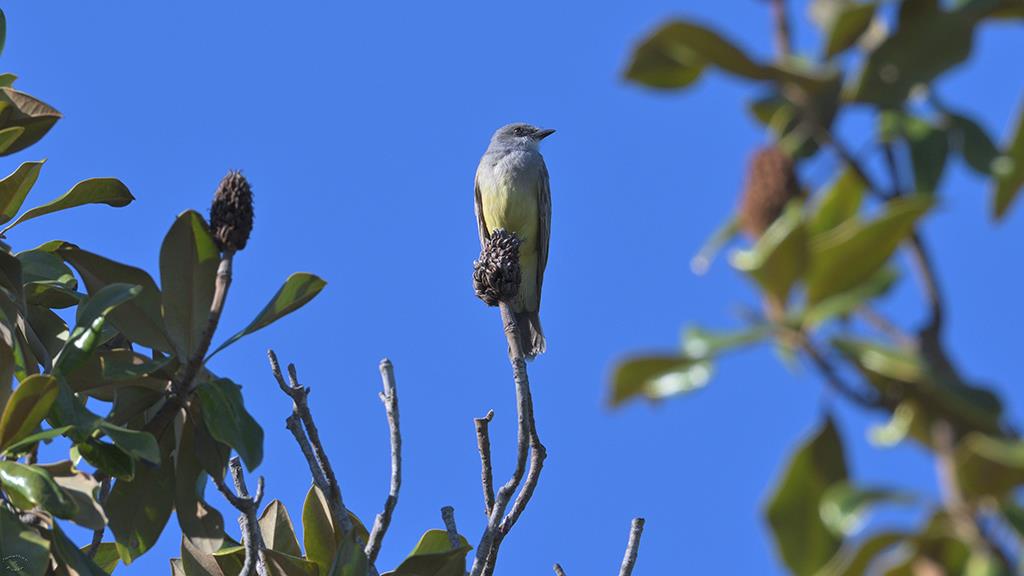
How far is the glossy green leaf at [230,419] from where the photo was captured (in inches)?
136

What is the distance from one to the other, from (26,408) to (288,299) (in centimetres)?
72

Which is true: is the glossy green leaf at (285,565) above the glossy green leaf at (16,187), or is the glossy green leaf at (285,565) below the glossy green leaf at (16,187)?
below

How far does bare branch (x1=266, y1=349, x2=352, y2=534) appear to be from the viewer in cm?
361

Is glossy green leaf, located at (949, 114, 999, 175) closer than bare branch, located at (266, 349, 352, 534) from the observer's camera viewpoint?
Yes

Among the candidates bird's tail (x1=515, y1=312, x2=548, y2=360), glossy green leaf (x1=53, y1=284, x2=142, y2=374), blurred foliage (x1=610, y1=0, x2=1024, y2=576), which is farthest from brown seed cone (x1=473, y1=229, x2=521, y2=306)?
bird's tail (x1=515, y1=312, x2=548, y2=360)

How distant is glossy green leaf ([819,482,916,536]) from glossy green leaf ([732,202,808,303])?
216 millimetres

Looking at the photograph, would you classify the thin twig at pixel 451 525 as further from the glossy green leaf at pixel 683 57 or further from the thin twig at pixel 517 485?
the glossy green leaf at pixel 683 57

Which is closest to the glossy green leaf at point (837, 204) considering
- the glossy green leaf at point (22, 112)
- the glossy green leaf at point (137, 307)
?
the glossy green leaf at point (137, 307)

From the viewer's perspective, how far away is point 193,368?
357 cm

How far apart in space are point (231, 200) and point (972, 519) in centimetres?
218

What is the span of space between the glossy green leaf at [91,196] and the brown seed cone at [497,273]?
5.16 ft

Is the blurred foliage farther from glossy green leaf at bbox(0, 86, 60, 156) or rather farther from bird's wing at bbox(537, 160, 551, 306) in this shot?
bird's wing at bbox(537, 160, 551, 306)

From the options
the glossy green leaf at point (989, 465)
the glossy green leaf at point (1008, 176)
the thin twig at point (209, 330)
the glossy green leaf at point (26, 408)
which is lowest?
the glossy green leaf at point (989, 465)

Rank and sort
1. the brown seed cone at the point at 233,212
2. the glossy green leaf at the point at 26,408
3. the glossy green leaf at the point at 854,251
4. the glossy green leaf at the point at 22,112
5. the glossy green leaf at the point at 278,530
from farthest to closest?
the glossy green leaf at the point at 22,112 < the glossy green leaf at the point at 278,530 < the glossy green leaf at the point at 26,408 < the brown seed cone at the point at 233,212 < the glossy green leaf at the point at 854,251
